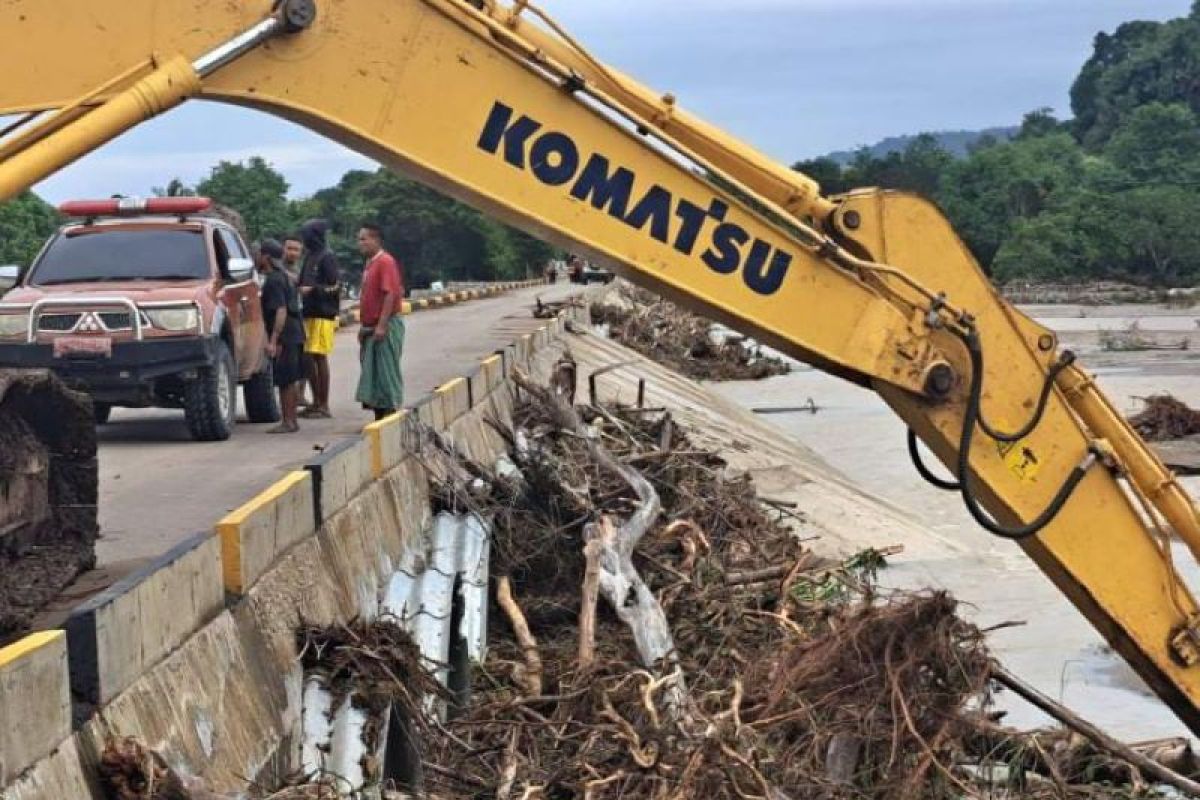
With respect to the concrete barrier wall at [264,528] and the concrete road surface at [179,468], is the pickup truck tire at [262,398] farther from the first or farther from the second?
the concrete barrier wall at [264,528]

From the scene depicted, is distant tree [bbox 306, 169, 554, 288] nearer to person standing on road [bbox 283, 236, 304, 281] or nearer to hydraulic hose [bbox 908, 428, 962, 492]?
person standing on road [bbox 283, 236, 304, 281]

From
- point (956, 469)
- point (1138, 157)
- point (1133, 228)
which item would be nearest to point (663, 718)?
point (956, 469)

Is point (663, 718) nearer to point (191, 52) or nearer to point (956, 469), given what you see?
point (956, 469)

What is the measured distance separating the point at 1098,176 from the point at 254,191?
6364cm

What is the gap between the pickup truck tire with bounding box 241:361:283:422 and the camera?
16.0 metres

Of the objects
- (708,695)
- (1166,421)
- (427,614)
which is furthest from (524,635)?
(1166,421)

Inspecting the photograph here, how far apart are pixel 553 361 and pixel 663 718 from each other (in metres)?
15.0

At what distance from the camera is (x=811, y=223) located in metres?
6.73

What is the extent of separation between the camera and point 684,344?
138 ft

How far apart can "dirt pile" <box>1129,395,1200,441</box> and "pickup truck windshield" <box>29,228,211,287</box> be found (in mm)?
15889

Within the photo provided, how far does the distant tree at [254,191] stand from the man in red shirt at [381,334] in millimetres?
53464

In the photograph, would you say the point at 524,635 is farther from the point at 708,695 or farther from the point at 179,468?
the point at 179,468

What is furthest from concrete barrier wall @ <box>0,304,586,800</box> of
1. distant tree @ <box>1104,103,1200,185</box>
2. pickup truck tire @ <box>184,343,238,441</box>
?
distant tree @ <box>1104,103,1200,185</box>

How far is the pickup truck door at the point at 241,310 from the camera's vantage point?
1477 centimetres
